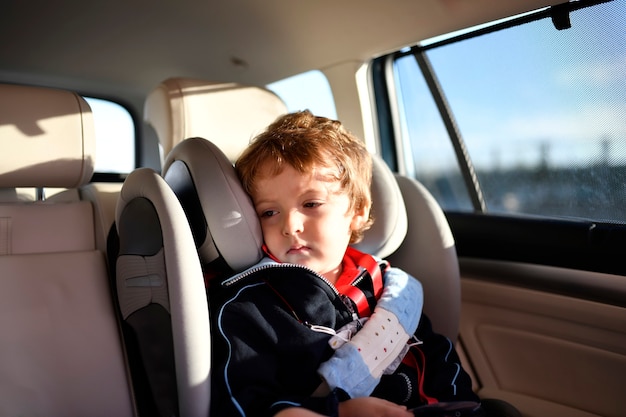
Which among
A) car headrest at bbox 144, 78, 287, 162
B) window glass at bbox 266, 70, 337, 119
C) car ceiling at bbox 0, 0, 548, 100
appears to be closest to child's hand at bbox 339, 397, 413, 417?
car headrest at bbox 144, 78, 287, 162

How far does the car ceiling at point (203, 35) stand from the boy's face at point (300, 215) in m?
0.88

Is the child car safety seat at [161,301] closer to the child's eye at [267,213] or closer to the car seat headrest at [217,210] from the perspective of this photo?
the car seat headrest at [217,210]

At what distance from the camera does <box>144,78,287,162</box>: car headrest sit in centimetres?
200

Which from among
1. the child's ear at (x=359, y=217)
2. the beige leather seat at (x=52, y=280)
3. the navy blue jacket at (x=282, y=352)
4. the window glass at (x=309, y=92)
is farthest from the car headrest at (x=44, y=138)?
the window glass at (x=309, y=92)

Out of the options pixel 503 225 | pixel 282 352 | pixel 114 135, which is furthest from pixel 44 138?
pixel 503 225

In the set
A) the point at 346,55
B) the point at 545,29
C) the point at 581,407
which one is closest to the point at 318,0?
the point at 346,55

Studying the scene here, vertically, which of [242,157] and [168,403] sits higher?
[242,157]

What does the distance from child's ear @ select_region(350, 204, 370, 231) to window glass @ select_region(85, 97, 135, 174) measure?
153 centimetres

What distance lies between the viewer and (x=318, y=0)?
84.2 inches

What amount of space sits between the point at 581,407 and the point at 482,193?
1002mm

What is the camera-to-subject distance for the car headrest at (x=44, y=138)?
1617 mm

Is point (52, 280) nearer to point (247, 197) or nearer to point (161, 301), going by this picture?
point (161, 301)

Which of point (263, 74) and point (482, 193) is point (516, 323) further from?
point (263, 74)

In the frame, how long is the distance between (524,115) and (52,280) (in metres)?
1.88
